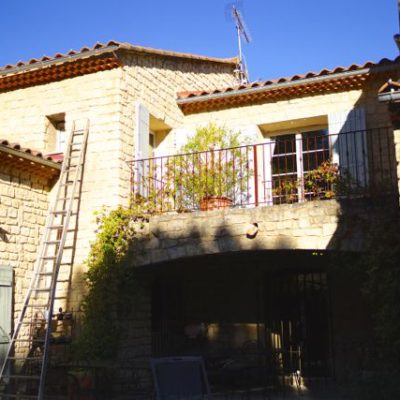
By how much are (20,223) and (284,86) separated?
5.10 m

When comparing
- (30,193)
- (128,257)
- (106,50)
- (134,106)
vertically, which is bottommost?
(128,257)

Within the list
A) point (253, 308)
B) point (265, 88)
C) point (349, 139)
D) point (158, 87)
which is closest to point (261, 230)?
point (349, 139)

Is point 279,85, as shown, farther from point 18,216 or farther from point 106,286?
point 18,216

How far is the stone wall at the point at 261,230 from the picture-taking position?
791 cm

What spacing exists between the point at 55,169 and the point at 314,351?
228 inches

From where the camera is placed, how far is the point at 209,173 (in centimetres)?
969

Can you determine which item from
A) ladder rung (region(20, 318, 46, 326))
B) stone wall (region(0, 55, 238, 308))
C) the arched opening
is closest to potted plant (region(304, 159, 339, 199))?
the arched opening

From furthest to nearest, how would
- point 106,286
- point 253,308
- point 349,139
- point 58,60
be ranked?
point 253,308 → point 58,60 → point 349,139 → point 106,286

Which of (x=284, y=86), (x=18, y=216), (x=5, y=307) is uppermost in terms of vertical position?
(x=284, y=86)

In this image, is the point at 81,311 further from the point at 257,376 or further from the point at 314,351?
the point at 314,351

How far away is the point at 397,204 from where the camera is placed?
7664mm

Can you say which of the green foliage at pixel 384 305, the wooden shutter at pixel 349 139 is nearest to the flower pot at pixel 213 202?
the wooden shutter at pixel 349 139

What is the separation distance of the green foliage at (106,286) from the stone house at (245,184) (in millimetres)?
307

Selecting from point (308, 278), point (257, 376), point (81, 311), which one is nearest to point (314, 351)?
point (308, 278)
